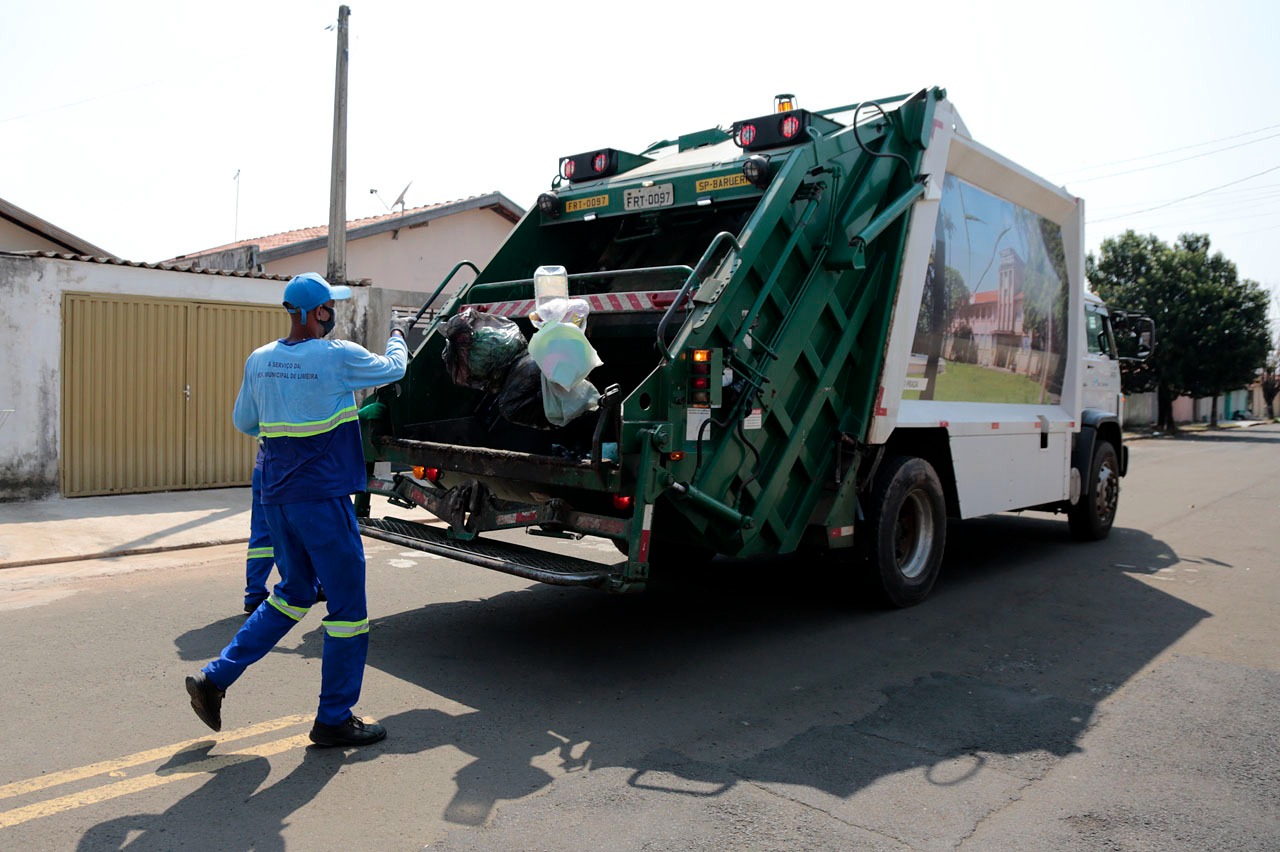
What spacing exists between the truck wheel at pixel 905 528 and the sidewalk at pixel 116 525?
5.25m

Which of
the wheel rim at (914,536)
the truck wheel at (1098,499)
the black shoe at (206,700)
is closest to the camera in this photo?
the black shoe at (206,700)

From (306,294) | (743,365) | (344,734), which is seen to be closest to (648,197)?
(743,365)

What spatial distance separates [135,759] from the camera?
3666 millimetres

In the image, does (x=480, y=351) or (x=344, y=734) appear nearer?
(x=344, y=734)

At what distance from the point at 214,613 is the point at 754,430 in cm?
332

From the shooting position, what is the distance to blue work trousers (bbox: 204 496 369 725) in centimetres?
380

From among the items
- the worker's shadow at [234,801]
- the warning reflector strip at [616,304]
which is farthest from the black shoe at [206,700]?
the warning reflector strip at [616,304]

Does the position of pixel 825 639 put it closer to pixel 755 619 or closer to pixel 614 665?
pixel 755 619

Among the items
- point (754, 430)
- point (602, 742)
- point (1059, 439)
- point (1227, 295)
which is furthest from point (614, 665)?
point (1227, 295)

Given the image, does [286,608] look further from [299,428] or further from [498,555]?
[498,555]

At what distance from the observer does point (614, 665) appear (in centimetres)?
496

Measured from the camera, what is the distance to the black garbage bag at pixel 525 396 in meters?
4.92

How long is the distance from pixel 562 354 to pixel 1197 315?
32.0m

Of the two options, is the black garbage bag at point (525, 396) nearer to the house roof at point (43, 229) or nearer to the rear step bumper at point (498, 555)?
the rear step bumper at point (498, 555)
